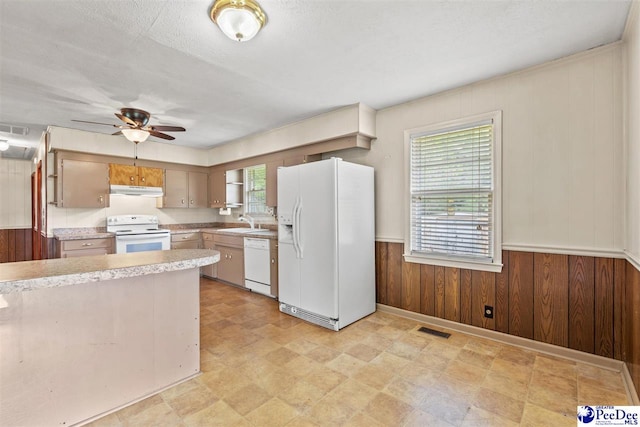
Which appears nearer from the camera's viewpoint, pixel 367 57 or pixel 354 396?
pixel 354 396

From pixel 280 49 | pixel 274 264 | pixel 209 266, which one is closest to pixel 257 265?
pixel 274 264

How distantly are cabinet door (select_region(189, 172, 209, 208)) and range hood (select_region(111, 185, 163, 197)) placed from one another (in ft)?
1.97

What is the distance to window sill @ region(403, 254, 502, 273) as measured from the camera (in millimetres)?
2801

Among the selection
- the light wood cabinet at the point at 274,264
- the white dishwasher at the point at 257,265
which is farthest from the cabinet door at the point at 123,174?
the light wood cabinet at the point at 274,264

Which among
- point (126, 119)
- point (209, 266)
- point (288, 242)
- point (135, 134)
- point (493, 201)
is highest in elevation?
point (126, 119)

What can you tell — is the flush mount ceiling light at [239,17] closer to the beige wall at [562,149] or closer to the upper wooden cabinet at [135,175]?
the beige wall at [562,149]

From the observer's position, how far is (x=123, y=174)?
4812 mm

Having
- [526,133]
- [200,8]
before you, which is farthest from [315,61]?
[526,133]

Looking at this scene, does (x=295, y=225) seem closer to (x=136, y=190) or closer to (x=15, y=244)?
(x=136, y=190)

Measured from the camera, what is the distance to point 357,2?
173cm

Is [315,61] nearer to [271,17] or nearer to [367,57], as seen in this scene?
[367,57]

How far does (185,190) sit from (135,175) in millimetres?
896

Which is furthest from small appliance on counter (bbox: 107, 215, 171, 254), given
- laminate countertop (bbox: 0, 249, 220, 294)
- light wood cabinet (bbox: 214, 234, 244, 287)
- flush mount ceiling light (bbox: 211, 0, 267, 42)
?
flush mount ceiling light (bbox: 211, 0, 267, 42)

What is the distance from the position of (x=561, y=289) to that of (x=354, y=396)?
6.41 feet
